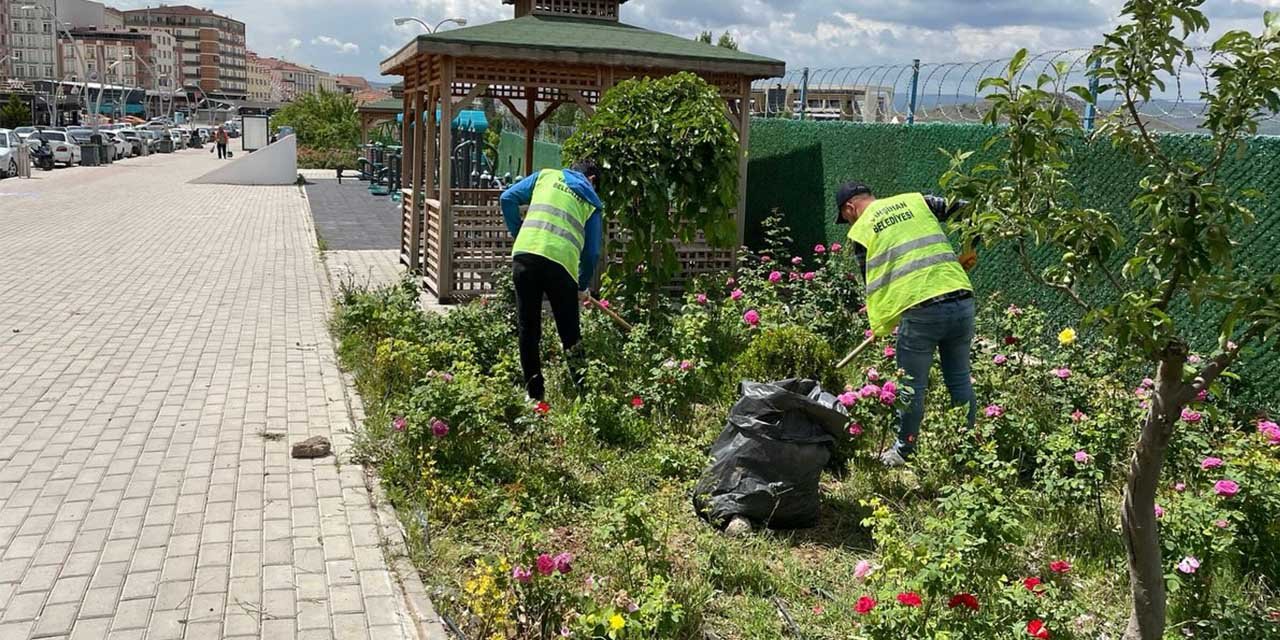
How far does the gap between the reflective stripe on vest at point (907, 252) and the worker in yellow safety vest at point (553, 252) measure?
1.91 meters

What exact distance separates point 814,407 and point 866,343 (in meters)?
1.06

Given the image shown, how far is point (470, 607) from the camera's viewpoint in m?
3.71

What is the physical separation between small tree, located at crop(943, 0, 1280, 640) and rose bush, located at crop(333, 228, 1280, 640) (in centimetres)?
51

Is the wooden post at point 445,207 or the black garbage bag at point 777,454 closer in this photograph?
the black garbage bag at point 777,454

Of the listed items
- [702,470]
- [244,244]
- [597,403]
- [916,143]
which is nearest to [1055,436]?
[702,470]

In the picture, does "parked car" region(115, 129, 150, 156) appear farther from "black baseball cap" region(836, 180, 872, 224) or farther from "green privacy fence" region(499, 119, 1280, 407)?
"black baseball cap" region(836, 180, 872, 224)

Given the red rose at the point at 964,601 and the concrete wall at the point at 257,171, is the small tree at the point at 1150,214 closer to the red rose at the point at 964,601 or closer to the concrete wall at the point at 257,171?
the red rose at the point at 964,601

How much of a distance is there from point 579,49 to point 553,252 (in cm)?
495

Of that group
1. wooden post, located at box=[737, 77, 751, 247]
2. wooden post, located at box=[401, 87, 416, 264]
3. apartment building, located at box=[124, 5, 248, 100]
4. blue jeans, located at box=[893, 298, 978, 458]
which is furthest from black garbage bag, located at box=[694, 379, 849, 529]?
apartment building, located at box=[124, 5, 248, 100]

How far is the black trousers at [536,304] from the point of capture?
20.7 ft

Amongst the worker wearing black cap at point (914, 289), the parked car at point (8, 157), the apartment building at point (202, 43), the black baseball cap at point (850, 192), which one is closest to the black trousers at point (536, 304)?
the black baseball cap at point (850, 192)

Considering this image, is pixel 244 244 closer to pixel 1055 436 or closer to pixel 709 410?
pixel 709 410

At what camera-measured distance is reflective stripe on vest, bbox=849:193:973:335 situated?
16.6 feet

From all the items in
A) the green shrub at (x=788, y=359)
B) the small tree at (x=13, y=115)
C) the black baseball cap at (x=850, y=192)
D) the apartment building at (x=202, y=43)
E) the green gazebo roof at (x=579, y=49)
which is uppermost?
the apartment building at (x=202, y=43)
